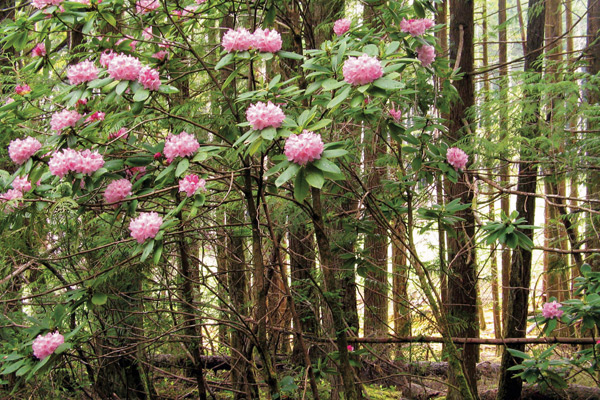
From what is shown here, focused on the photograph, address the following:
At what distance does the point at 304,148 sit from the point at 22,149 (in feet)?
3.93

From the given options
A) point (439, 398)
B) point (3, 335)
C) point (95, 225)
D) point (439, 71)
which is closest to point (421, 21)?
point (439, 71)

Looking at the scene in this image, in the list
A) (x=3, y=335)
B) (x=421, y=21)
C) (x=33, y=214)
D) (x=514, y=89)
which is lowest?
(x=3, y=335)

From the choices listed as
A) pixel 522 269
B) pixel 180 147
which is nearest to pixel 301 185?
pixel 180 147

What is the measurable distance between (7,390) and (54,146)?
2.62 metres

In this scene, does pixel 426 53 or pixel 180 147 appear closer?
pixel 180 147

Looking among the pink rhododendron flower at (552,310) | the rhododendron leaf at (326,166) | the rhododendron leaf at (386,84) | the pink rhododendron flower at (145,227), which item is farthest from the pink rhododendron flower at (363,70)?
the pink rhododendron flower at (552,310)

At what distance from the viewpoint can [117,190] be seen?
209cm

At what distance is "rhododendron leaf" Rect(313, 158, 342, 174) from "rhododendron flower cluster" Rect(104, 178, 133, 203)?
91cm

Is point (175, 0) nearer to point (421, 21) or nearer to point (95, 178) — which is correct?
point (95, 178)

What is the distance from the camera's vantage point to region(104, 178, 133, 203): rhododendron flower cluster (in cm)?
208

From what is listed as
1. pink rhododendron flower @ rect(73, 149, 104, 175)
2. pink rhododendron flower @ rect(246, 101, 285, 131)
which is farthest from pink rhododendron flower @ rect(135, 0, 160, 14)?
pink rhododendron flower @ rect(246, 101, 285, 131)

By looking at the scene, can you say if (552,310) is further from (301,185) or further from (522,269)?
(301,185)

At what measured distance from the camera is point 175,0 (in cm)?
236

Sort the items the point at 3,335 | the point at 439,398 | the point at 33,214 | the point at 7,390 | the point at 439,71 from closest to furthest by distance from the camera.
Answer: the point at 33,214 → the point at 439,71 → the point at 3,335 → the point at 7,390 → the point at 439,398
